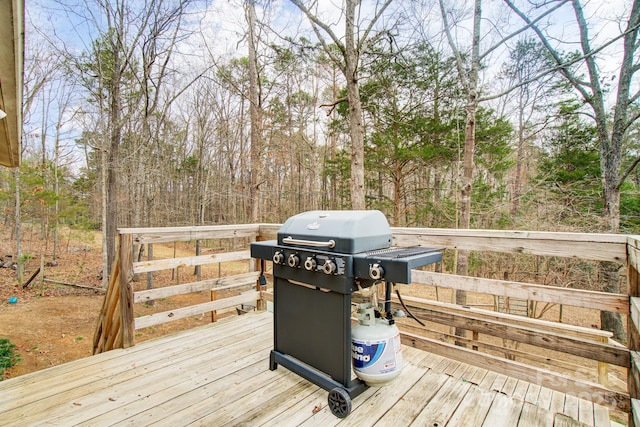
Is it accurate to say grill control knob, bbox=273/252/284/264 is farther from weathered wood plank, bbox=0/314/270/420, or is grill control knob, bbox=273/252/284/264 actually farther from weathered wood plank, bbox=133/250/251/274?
weathered wood plank, bbox=0/314/270/420

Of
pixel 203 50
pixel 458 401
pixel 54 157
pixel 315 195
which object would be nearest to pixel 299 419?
pixel 458 401

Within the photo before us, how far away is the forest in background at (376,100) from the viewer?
19.6 ft

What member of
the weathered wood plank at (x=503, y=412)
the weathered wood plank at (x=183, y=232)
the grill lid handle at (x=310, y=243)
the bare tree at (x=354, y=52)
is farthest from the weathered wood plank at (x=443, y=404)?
the bare tree at (x=354, y=52)

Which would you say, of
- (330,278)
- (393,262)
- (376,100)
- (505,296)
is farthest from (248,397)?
(376,100)

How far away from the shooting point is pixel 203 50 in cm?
731

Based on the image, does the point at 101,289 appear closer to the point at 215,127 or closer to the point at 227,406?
the point at 215,127

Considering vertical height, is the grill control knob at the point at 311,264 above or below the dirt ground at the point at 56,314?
above

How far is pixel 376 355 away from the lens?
1.54 meters

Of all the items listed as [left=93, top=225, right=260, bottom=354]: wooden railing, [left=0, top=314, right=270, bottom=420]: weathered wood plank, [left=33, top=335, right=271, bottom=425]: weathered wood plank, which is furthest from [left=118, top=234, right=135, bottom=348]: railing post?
[left=33, top=335, right=271, bottom=425]: weathered wood plank

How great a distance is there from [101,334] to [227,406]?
6.71 feet

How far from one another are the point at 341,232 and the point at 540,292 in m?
1.22

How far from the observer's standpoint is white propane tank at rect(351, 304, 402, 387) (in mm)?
1539

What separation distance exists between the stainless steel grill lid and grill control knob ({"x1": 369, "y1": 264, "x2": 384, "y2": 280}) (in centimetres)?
15

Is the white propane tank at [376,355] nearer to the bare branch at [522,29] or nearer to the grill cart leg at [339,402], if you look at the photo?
the grill cart leg at [339,402]
